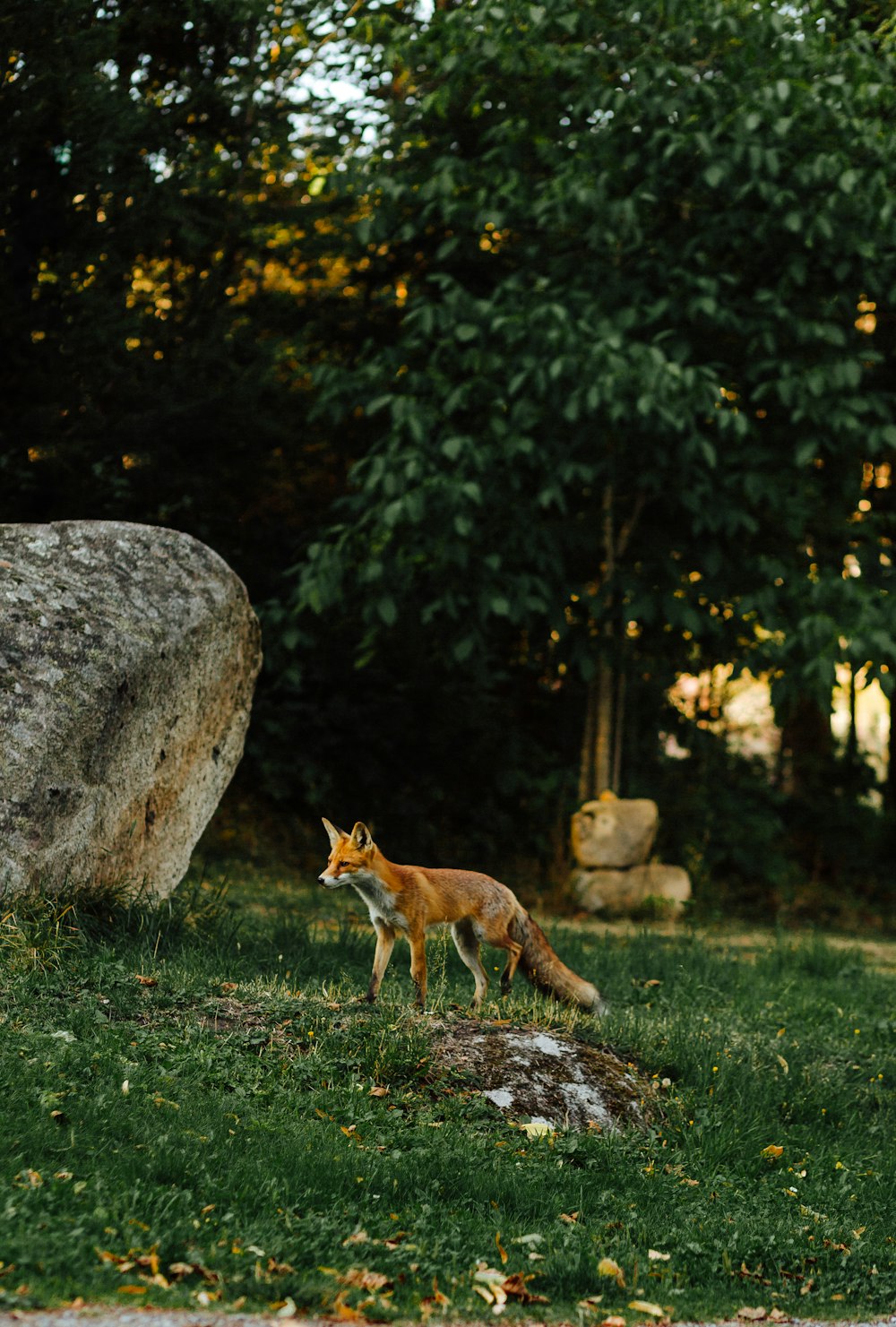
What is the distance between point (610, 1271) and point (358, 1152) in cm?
106

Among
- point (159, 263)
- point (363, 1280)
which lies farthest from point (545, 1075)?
point (159, 263)

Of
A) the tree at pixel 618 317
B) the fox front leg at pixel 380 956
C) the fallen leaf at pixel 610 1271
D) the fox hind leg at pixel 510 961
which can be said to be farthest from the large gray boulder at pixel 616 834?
the fallen leaf at pixel 610 1271

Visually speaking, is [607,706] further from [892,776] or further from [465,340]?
[892,776]

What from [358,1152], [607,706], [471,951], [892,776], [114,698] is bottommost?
[358,1152]

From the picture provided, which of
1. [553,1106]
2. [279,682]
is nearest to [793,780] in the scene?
[279,682]

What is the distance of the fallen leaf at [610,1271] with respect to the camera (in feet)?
14.8

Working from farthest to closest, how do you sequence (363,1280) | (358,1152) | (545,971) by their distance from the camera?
(545,971) < (358,1152) < (363,1280)

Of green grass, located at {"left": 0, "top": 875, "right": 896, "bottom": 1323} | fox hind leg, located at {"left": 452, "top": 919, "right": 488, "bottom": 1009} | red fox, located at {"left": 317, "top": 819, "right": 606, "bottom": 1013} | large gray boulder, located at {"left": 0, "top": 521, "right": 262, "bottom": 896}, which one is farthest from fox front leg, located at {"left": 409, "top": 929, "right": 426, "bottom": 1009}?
large gray boulder, located at {"left": 0, "top": 521, "right": 262, "bottom": 896}

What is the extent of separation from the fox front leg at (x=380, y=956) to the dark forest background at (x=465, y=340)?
4.88 m

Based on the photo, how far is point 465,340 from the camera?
37.9 ft

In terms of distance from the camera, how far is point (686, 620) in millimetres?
11891

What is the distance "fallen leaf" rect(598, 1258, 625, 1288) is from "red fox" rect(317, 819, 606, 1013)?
2.09m

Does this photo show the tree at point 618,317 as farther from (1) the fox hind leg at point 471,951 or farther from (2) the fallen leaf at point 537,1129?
(2) the fallen leaf at point 537,1129

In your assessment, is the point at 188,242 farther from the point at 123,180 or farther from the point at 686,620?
the point at 686,620
